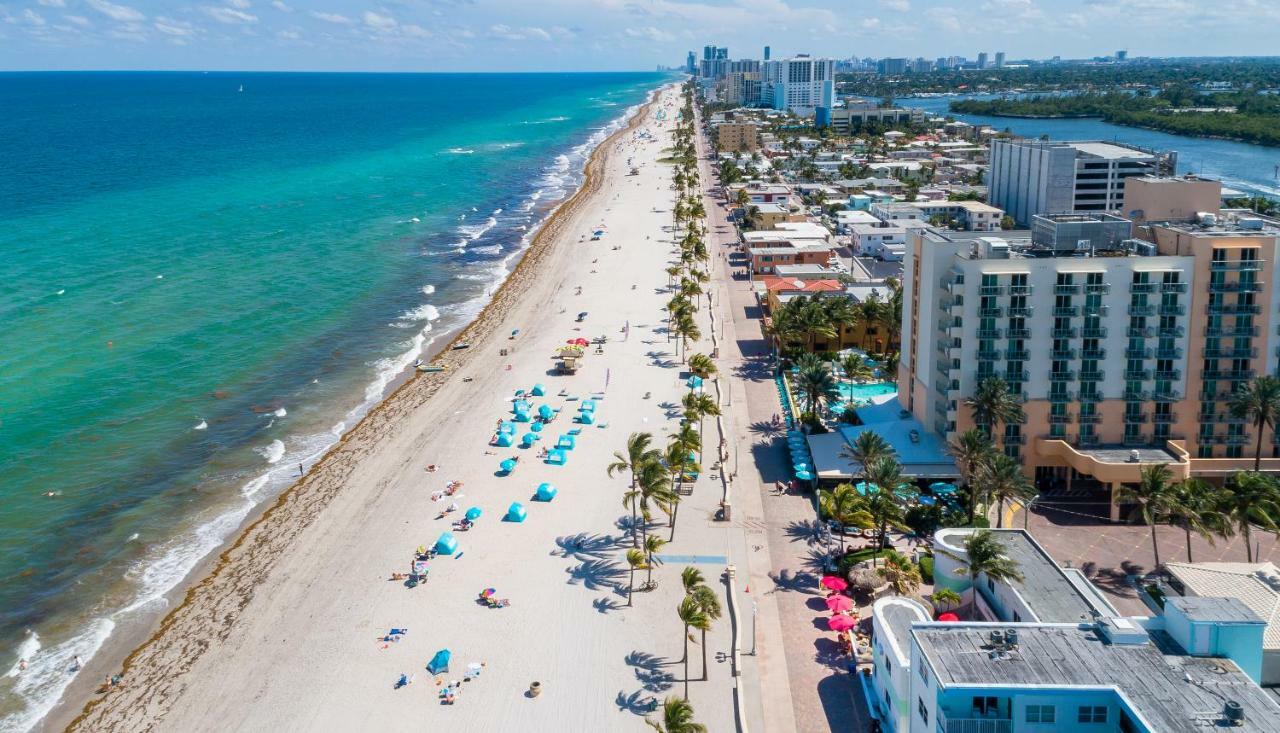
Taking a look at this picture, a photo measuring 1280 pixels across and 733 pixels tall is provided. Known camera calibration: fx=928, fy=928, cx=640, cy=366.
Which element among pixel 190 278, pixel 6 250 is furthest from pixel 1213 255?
pixel 6 250

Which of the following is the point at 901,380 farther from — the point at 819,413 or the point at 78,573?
the point at 78,573

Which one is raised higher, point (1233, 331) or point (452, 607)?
point (1233, 331)

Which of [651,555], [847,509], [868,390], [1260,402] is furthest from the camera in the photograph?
[868,390]

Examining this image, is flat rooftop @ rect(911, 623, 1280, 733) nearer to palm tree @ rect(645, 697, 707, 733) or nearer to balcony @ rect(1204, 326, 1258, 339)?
palm tree @ rect(645, 697, 707, 733)

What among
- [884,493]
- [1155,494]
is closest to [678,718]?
[884,493]

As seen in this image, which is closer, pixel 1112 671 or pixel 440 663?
pixel 1112 671

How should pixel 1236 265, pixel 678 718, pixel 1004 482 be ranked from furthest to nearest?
pixel 1236 265 < pixel 1004 482 < pixel 678 718

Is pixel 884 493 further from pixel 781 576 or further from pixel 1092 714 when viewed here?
pixel 1092 714
